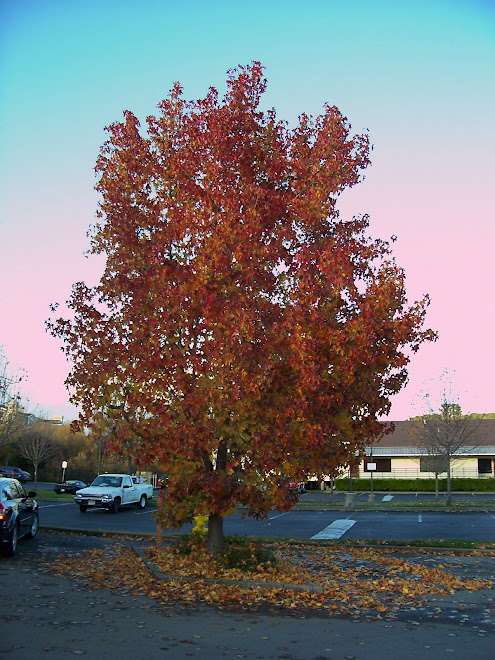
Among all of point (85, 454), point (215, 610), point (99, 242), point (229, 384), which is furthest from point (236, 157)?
point (85, 454)

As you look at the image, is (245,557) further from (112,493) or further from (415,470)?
(415,470)

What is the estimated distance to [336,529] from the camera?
65.9 feet

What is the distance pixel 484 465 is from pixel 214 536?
4463 centimetres

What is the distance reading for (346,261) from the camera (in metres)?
10.1

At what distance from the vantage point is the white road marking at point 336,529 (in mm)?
18130

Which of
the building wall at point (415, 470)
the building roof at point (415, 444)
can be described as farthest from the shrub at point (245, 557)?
the building wall at point (415, 470)

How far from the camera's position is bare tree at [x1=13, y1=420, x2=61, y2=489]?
5259cm

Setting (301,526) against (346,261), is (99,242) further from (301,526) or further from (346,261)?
(301,526)

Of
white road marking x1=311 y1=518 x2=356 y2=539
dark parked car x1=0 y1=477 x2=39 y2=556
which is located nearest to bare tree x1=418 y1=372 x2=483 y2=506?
white road marking x1=311 y1=518 x2=356 y2=539

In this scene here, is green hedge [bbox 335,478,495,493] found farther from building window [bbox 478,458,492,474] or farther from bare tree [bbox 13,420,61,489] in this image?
bare tree [bbox 13,420,61,489]

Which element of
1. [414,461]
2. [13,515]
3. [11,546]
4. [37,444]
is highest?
[37,444]

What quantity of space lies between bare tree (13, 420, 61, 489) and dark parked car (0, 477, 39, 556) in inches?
1446

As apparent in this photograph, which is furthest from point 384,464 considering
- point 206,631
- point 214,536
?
point 206,631

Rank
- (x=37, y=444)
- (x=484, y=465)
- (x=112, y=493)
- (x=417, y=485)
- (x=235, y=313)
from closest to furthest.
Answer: (x=235, y=313)
(x=112, y=493)
(x=417, y=485)
(x=484, y=465)
(x=37, y=444)
